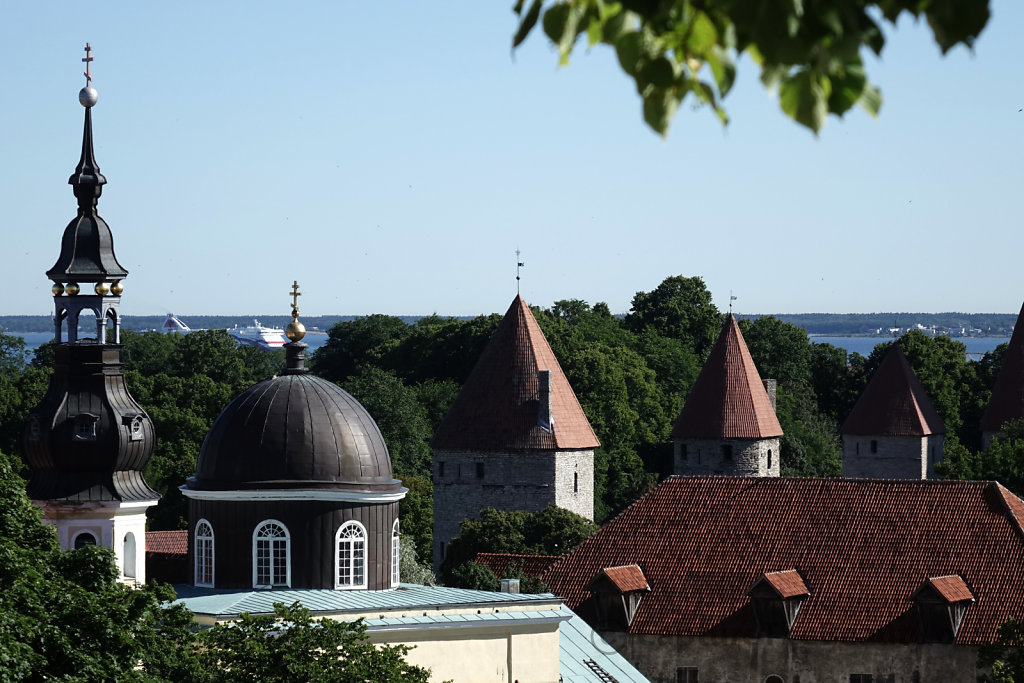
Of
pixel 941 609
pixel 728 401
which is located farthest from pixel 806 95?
pixel 728 401

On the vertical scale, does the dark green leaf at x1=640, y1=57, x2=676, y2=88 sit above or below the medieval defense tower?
above

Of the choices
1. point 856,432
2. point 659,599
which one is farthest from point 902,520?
point 856,432

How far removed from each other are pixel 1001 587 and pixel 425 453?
40274mm

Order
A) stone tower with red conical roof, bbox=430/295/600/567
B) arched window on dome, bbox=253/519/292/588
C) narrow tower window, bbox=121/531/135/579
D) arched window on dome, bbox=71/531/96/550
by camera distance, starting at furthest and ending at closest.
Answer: stone tower with red conical roof, bbox=430/295/600/567, arched window on dome, bbox=71/531/96/550, narrow tower window, bbox=121/531/135/579, arched window on dome, bbox=253/519/292/588

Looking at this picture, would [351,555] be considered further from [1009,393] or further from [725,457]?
[1009,393]

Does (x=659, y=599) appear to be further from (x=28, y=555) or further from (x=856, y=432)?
(x=856, y=432)

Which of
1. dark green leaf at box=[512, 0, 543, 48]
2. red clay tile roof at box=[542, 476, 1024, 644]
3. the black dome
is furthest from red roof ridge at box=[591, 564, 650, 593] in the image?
dark green leaf at box=[512, 0, 543, 48]

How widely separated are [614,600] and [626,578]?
0.57 m

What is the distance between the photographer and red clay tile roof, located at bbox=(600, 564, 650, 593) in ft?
133

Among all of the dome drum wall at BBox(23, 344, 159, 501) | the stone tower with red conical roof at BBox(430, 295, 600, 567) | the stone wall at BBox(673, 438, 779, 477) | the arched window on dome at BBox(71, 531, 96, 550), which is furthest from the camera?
the stone wall at BBox(673, 438, 779, 477)

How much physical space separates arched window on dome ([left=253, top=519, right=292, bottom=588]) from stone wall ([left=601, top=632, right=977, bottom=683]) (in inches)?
409

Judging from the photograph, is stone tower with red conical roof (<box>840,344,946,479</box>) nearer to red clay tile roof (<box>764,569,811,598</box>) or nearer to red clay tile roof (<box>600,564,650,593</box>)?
red clay tile roof (<box>764,569,811,598</box>)

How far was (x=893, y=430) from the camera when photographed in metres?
75.9

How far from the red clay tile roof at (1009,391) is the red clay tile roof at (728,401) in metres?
12.9
